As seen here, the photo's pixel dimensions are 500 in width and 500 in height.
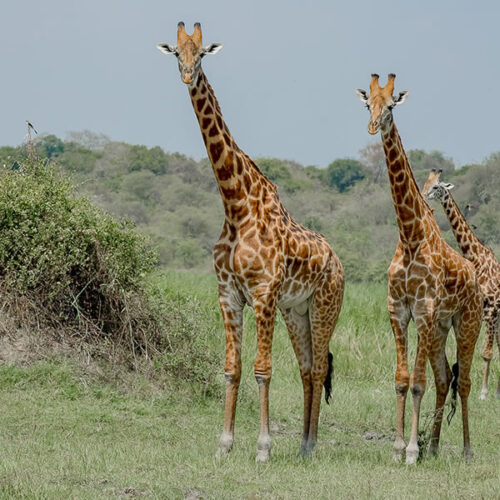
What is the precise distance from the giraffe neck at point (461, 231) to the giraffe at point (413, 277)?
4.23 m

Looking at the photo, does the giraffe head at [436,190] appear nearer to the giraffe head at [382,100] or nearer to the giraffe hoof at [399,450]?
the giraffe head at [382,100]

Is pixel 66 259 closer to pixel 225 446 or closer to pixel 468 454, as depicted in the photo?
pixel 225 446

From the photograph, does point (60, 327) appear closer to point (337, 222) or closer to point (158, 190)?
point (337, 222)

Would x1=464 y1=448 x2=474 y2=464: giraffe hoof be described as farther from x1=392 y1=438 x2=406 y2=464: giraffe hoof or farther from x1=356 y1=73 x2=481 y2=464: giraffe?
x1=392 y1=438 x2=406 y2=464: giraffe hoof

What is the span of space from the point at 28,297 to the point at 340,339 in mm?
5932

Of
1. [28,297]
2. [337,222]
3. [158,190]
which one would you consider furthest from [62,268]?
[158,190]

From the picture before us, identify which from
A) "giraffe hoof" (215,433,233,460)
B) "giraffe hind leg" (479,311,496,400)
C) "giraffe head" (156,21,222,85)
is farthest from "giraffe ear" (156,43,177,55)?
"giraffe hind leg" (479,311,496,400)

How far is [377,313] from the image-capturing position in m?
17.6

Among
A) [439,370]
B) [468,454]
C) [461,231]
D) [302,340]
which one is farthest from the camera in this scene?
[461,231]

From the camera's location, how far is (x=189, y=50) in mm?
7555

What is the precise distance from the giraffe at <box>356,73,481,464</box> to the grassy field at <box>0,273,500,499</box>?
611mm

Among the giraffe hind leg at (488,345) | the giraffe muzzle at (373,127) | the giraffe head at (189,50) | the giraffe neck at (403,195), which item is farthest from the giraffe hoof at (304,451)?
the giraffe hind leg at (488,345)

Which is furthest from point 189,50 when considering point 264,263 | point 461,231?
point 461,231

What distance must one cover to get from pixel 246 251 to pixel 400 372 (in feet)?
5.57
